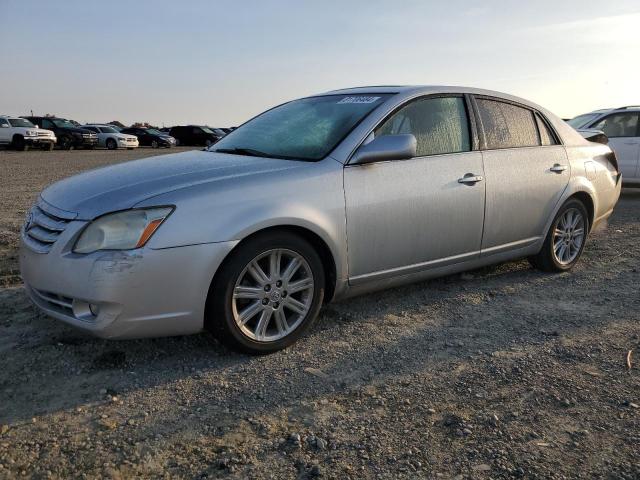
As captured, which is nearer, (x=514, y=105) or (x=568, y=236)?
(x=514, y=105)

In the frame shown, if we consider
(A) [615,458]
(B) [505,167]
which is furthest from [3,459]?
(B) [505,167]

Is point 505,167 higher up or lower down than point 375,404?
higher up

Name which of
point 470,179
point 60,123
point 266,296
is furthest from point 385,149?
point 60,123

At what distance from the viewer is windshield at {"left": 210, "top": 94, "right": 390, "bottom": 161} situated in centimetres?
366

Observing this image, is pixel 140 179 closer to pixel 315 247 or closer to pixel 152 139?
pixel 315 247

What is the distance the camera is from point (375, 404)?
2.71 metres

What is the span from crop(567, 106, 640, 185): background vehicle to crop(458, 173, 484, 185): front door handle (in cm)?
657

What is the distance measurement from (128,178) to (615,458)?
9.14 ft

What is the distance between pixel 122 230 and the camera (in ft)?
9.36

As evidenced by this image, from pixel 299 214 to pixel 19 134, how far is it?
2605cm

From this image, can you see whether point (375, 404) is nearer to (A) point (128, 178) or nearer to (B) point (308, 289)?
(B) point (308, 289)

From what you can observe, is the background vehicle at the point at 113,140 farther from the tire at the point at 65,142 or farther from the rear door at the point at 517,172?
the rear door at the point at 517,172

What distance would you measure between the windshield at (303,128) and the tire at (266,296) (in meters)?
0.67

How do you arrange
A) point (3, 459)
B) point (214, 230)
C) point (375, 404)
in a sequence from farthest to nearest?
point (214, 230), point (375, 404), point (3, 459)
